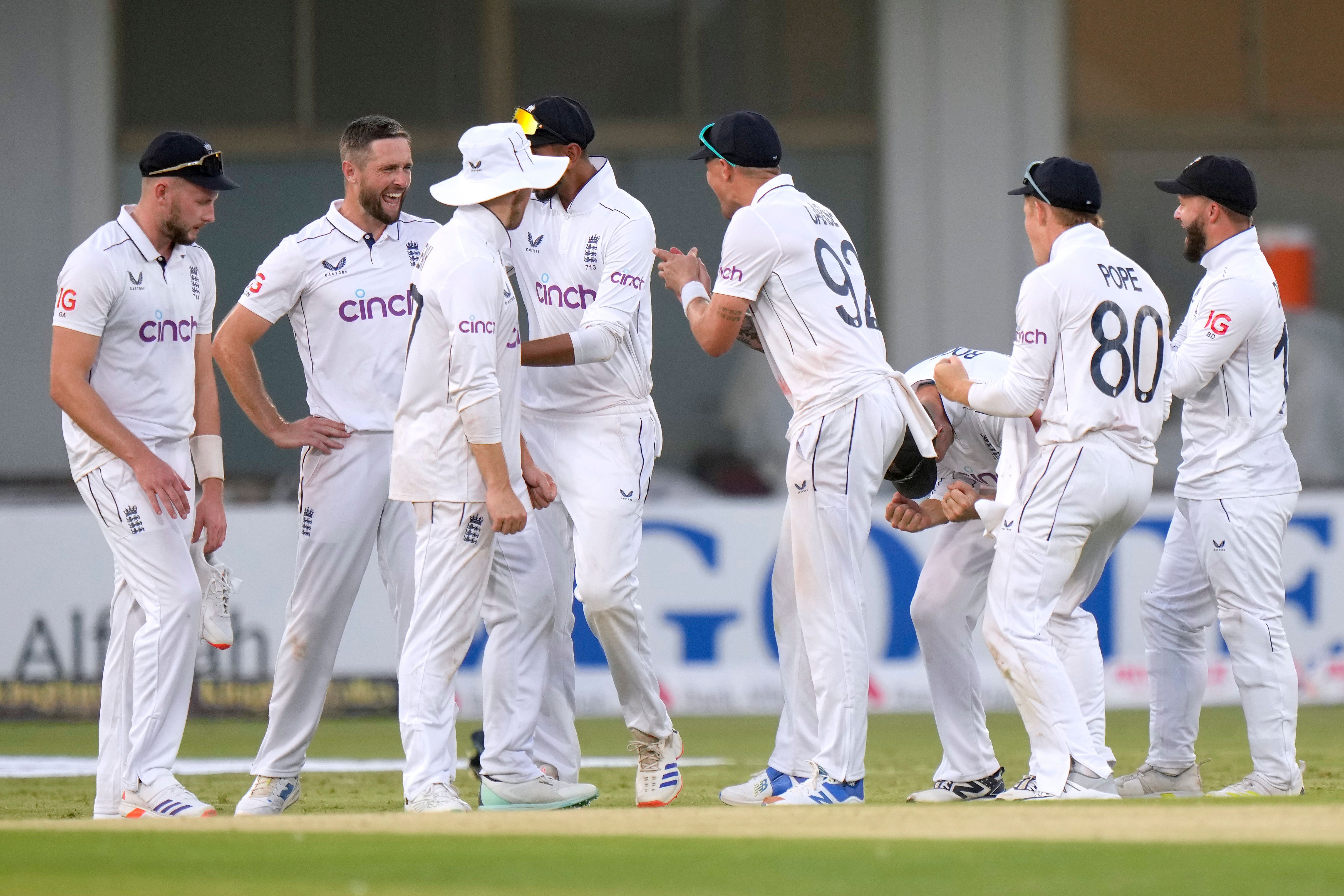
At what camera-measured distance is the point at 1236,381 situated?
6.11 metres

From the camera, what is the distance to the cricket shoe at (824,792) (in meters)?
5.39

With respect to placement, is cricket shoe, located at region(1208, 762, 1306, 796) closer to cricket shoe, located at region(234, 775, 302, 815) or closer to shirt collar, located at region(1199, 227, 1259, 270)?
shirt collar, located at region(1199, 227, 1259, 270)

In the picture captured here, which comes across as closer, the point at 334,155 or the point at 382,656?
the point at 382,656

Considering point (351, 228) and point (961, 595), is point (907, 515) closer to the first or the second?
point (961, 595)

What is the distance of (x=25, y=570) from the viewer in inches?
401

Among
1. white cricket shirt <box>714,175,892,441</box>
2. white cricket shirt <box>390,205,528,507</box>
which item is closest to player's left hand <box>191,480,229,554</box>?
white cricket shirt <box>390,205,528,507</box>

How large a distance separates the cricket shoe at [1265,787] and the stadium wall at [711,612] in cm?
408

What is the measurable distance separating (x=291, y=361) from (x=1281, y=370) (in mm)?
10818

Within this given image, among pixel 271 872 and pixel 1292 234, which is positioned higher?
pixel 1292 234

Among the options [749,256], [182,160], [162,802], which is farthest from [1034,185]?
[162,802]

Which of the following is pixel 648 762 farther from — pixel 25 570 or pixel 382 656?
pixel 25 570

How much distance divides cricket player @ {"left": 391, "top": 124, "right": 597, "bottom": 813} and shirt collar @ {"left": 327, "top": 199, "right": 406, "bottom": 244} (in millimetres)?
729

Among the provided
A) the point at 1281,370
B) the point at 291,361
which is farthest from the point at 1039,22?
the point at 1281,370

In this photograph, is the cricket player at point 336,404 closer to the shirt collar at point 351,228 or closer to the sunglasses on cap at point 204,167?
the shirt collar at point 351,228
